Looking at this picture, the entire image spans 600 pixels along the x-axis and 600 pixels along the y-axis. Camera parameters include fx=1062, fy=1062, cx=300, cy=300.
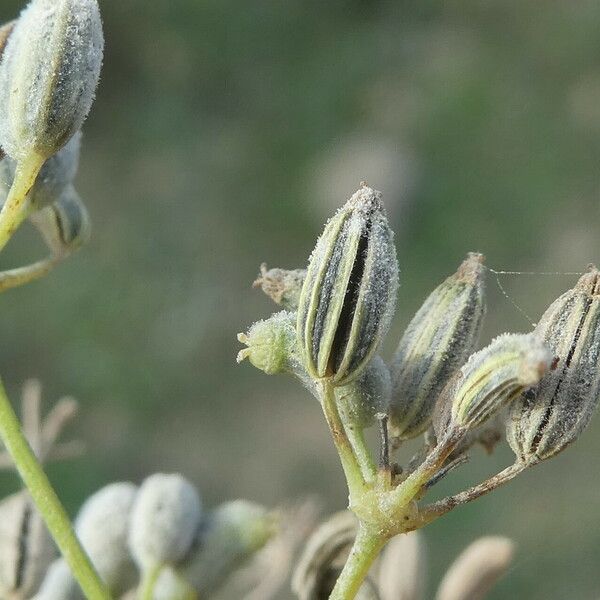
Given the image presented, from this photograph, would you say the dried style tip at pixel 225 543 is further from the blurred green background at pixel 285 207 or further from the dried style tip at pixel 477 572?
the blurred green background at pixel 285 207

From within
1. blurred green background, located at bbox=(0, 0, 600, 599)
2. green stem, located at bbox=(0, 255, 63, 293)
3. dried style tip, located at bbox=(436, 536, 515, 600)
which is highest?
blurred green background, located at bbox=(0, 0, 600, 599)

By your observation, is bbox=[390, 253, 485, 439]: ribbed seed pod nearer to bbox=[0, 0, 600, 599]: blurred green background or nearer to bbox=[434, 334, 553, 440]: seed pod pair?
bbox=[434, 334, 553, 440]: seed pod pair

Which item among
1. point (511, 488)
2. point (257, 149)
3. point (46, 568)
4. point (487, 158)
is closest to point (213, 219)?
point (257, 149)

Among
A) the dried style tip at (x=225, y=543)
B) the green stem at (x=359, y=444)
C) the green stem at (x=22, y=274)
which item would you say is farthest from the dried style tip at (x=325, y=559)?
the green stem at (x=22, y=274)

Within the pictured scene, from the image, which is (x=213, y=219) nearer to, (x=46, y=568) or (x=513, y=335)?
(x=46, y=568)

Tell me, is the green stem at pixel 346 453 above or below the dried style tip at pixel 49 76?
below

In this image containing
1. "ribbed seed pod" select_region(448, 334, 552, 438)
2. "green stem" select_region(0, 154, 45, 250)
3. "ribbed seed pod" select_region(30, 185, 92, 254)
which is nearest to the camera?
"ribbed seed pod" select_region(448, 334, 552, 438)

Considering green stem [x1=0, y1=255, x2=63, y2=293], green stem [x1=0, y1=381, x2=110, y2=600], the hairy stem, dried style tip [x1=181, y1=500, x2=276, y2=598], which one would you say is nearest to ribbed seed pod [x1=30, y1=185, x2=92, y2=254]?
green stem [x1=0, y1=255, x2=63, y2=293]
